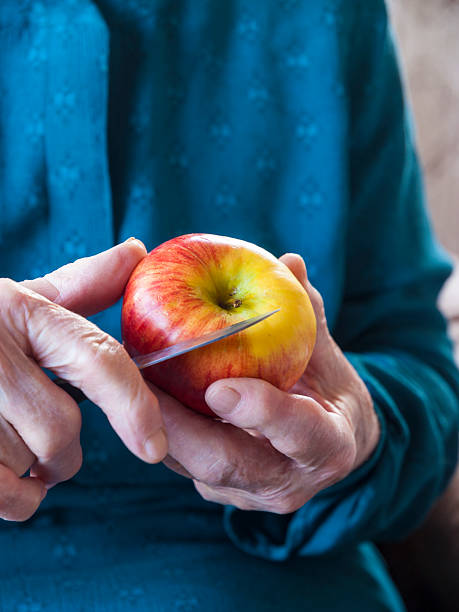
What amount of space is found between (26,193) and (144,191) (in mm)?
151

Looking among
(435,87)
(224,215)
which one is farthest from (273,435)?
(435,87)

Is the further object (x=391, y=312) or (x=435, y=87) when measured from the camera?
(x=435, y=87)

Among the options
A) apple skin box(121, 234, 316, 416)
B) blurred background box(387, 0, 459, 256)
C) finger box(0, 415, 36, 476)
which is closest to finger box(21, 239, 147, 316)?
apple skin box(121, 234, 316, 416)

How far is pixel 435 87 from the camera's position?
65.6 inches

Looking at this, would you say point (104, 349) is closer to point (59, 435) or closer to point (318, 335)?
point (59, 435)

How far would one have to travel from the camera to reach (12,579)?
0.68m

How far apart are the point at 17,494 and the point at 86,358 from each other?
132mm

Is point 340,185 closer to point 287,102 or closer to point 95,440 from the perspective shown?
point 287,102

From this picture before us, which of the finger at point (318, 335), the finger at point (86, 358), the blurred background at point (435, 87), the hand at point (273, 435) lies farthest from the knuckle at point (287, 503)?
the blurred background at point (435, 87)

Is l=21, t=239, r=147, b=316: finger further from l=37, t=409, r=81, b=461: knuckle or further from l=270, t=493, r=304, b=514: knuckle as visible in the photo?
l=270, t=493, r=304, b=514: knuckle

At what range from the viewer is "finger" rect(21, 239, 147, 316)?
1.78 ft

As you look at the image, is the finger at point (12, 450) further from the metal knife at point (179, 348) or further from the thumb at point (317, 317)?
the thumb at point (317, 317)

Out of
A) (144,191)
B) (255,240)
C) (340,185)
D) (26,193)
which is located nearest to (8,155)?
(26,193)

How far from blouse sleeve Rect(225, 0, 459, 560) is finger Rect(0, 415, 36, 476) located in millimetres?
391
